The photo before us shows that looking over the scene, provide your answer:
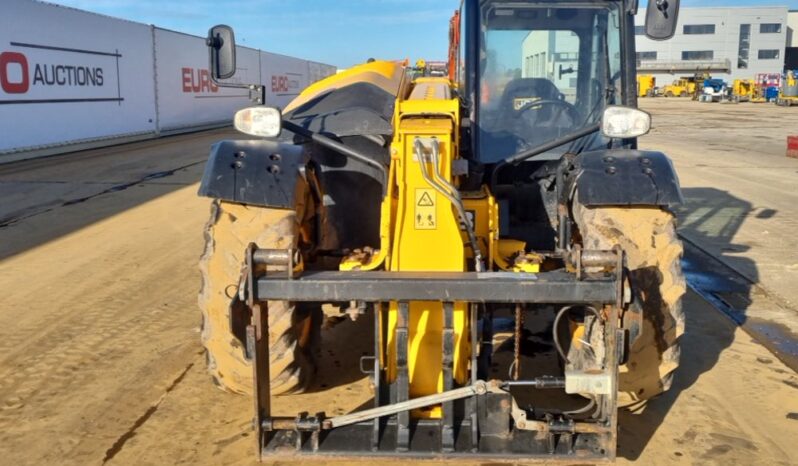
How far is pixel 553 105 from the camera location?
194 inches

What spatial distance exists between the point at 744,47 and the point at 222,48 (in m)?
89.4

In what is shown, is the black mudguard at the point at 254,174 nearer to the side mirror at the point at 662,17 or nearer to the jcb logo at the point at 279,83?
the side mirror at the point at 662,17

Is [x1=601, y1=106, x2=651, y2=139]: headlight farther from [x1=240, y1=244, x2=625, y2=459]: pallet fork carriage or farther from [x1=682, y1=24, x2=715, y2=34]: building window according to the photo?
[x1=682, y1=24, x2=715, y2=34]: building window

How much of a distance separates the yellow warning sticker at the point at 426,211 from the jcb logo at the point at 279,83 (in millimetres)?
34610

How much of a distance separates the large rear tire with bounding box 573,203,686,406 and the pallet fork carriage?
658 millimetres

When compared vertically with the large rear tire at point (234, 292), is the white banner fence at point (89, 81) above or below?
above

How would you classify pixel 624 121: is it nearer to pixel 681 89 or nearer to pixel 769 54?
pixel 681 89

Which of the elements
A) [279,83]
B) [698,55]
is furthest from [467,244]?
[698,55]

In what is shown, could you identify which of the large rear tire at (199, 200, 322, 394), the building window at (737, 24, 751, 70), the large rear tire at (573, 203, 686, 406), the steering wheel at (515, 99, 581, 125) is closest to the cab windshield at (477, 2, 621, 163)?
the steering wheel at (515, 99, 581, 125)

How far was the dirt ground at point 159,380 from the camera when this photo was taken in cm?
377

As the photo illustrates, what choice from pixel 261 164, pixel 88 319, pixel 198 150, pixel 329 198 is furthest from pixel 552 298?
pixel 198 150

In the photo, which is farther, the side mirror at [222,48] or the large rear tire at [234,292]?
the side mirror at [222,48]

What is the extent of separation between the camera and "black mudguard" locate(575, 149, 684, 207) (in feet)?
12.6

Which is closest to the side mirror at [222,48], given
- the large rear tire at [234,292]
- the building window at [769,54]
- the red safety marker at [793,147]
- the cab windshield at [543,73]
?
the large rear tire at [234,292]
